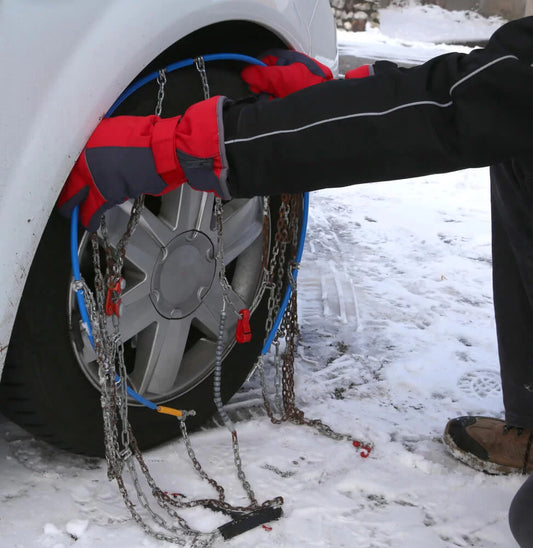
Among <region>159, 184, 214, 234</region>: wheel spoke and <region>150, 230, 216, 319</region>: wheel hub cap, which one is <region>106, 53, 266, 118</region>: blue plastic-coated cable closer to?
<region>159, 184, 214, 234</region>: wheel spoke

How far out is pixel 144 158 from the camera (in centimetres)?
141

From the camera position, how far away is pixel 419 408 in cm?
224

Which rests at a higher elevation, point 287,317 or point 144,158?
point 144,158

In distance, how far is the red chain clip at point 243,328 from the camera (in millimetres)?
1850

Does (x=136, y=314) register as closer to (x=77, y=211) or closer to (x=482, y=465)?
(x=77, y=211)

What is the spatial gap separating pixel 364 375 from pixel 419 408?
0.23m

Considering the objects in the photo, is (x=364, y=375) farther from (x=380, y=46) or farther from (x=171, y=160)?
(x=380, y=46)

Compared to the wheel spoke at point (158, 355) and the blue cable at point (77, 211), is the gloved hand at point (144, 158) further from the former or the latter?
the wheel spoke at point (158, 355)

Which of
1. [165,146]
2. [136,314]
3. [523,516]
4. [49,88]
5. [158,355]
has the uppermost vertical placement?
[49,88]

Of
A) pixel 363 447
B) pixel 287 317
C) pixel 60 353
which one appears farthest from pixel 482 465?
pixel 60 353

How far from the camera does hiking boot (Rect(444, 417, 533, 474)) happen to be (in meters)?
1.93

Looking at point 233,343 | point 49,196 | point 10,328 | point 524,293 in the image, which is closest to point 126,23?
point 49,196

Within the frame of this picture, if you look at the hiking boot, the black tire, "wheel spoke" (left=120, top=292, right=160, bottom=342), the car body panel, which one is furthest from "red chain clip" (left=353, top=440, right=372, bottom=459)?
the car body panel

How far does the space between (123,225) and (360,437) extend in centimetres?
90
